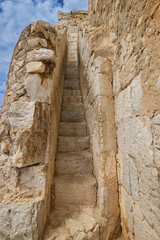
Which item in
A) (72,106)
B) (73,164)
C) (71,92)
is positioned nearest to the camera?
(73,164)

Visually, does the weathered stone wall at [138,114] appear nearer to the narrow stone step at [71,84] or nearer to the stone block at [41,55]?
the stone block at [41,55]

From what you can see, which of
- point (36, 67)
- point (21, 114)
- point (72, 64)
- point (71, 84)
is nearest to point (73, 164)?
point (21, 114)

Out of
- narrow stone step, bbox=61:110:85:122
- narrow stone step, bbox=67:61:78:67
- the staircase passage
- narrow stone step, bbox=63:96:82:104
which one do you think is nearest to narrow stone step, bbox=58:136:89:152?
the staircase passage

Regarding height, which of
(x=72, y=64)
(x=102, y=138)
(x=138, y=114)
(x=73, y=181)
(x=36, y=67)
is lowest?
(x=73, y=181)

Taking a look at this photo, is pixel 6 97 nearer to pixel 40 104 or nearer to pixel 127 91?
pixel 40 104

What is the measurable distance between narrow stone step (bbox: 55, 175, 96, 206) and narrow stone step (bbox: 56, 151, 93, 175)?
19 centimetres

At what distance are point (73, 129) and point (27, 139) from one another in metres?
1.14

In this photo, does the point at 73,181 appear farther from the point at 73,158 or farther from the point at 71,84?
the point at 71,84

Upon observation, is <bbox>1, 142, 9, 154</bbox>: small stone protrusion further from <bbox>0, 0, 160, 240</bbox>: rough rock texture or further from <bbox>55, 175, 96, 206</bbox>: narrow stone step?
<bbox>55, 175, 96, 206</bbox>: narrow stone step

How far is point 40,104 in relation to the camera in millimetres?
1393

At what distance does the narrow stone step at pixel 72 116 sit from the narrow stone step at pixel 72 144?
0.48 meters

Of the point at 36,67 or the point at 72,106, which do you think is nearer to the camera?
the point at 36,67

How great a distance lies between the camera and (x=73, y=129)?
92.3 inches

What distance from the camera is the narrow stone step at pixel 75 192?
1640 mm
